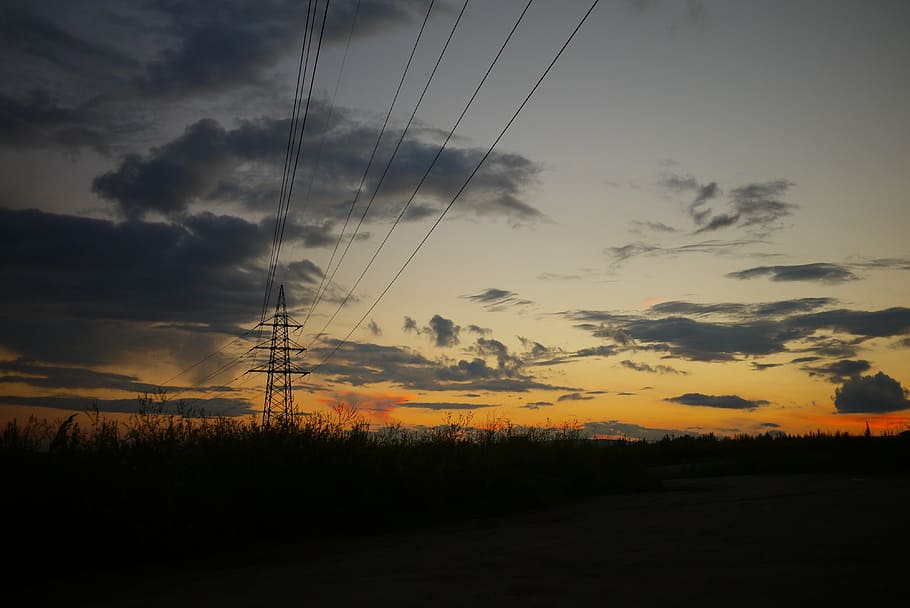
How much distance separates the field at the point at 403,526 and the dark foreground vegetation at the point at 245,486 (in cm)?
3

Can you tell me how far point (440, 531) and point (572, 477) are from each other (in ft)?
16.7

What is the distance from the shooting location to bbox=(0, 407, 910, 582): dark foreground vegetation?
8812mm

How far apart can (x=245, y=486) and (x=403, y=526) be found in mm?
2529

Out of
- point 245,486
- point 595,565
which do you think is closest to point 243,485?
point 245,486

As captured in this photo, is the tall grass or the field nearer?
the field

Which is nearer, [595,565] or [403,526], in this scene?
[595,565]

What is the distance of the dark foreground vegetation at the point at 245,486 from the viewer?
8812mm

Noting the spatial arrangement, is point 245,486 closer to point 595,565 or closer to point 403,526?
point 403,526

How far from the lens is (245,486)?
1047 centimetres

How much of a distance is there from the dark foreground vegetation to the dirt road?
2.29 ft

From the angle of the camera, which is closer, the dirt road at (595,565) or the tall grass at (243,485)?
the dirt road at (595,565)

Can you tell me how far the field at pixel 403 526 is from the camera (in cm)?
560

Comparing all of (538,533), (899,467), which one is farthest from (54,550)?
(899,467)

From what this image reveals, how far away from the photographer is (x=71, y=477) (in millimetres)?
9266
